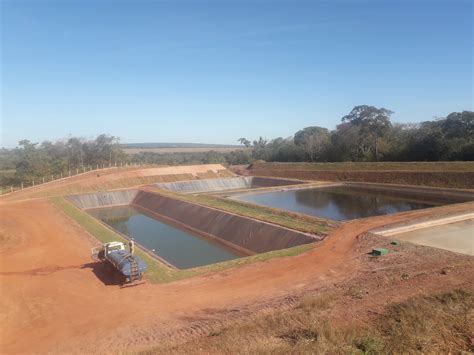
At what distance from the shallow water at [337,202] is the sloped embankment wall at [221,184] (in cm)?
821

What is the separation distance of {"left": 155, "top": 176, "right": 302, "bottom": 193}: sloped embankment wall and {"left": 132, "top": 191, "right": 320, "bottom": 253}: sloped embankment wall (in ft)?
38.0

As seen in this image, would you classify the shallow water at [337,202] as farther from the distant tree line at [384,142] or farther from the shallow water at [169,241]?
the distant tree line at [384,142]

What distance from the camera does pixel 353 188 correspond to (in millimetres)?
43938

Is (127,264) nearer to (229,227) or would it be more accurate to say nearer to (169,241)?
(169,241)

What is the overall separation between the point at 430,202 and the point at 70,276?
97.9 ft

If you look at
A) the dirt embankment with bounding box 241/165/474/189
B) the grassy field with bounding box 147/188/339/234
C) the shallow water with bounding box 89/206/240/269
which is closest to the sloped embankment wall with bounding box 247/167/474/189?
the dirt embankment with bounding box 241/165/474/189

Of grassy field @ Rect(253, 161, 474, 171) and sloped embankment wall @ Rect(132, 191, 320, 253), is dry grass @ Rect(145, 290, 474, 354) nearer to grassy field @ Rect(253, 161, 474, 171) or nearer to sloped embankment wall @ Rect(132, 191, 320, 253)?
sloped embankment wall @ Rect(132, 191, 320, 253)

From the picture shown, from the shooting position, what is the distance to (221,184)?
5197cm

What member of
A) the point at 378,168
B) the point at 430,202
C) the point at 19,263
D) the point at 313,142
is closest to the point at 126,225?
the point at 19,263

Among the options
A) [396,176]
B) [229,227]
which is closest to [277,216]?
[229,227]

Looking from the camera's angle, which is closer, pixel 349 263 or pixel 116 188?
pixel 349 263

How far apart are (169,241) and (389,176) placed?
31106 millimetres

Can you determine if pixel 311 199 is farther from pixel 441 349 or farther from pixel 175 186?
pixel 441 349

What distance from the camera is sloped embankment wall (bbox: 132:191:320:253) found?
802 inches
